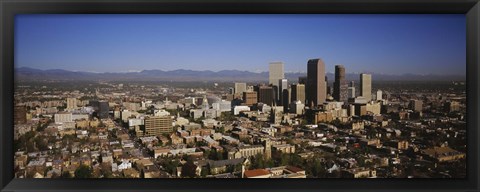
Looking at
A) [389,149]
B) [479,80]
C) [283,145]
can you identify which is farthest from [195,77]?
[479,80]

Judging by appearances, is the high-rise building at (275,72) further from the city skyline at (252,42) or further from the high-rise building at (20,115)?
the high-rise building at (20,115)

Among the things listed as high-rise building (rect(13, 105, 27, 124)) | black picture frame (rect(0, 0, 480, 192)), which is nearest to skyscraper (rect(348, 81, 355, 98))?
black picture frame (rect(0, 0, 480, 192))

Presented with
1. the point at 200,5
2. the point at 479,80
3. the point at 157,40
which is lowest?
the point at 479,80

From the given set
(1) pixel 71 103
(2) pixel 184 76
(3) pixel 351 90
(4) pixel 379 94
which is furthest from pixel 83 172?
(4) pixel 379 94

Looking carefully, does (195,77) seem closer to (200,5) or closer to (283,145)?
(200,5)

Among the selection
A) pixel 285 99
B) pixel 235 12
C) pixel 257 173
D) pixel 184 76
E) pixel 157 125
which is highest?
pixel 235 12

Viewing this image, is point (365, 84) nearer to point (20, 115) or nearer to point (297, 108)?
point (297, 108)

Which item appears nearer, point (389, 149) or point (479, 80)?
point (479, 80)
